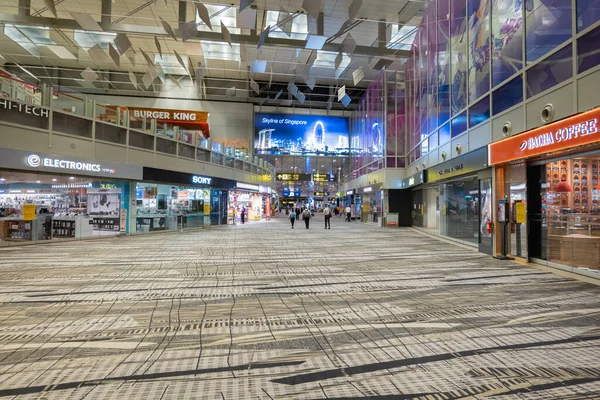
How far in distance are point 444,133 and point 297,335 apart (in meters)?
11.6

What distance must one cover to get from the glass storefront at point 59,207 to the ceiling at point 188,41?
20.4 feet

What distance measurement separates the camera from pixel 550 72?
656cm

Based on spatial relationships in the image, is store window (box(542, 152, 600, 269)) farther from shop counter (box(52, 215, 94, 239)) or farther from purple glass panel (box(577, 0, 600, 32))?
shop counter (box(52, 215, 94, 239))

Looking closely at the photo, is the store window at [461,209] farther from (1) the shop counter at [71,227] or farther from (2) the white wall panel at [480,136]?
(1) the shop counter at [71,227]

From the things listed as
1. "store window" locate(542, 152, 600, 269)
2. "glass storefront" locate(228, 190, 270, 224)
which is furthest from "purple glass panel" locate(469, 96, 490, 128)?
"glass storefront" locate(228, 190, 270, 224)

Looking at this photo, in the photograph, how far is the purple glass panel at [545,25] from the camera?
6.25 metres

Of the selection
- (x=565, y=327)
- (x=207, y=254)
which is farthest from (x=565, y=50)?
(x=207, y=254)

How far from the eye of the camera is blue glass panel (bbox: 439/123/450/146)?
12.4 m

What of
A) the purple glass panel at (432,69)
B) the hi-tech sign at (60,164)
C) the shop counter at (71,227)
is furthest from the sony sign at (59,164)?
the purple glass panel at (432,69)

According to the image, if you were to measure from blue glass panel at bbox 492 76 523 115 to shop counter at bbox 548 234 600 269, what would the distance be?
3.05 metres

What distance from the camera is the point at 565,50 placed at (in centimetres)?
617

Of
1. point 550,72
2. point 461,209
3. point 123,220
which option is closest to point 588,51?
point 550,72

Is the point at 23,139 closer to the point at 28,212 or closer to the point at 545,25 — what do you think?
the point at 28,212

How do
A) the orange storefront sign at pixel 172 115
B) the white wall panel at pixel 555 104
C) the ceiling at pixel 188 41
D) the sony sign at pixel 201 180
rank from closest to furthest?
the white wall panel at pixel 555 104, the ceiling at pixel 188 41, the sony sign at pixel 201 180, the orange storefront sign at pixel 172 115
